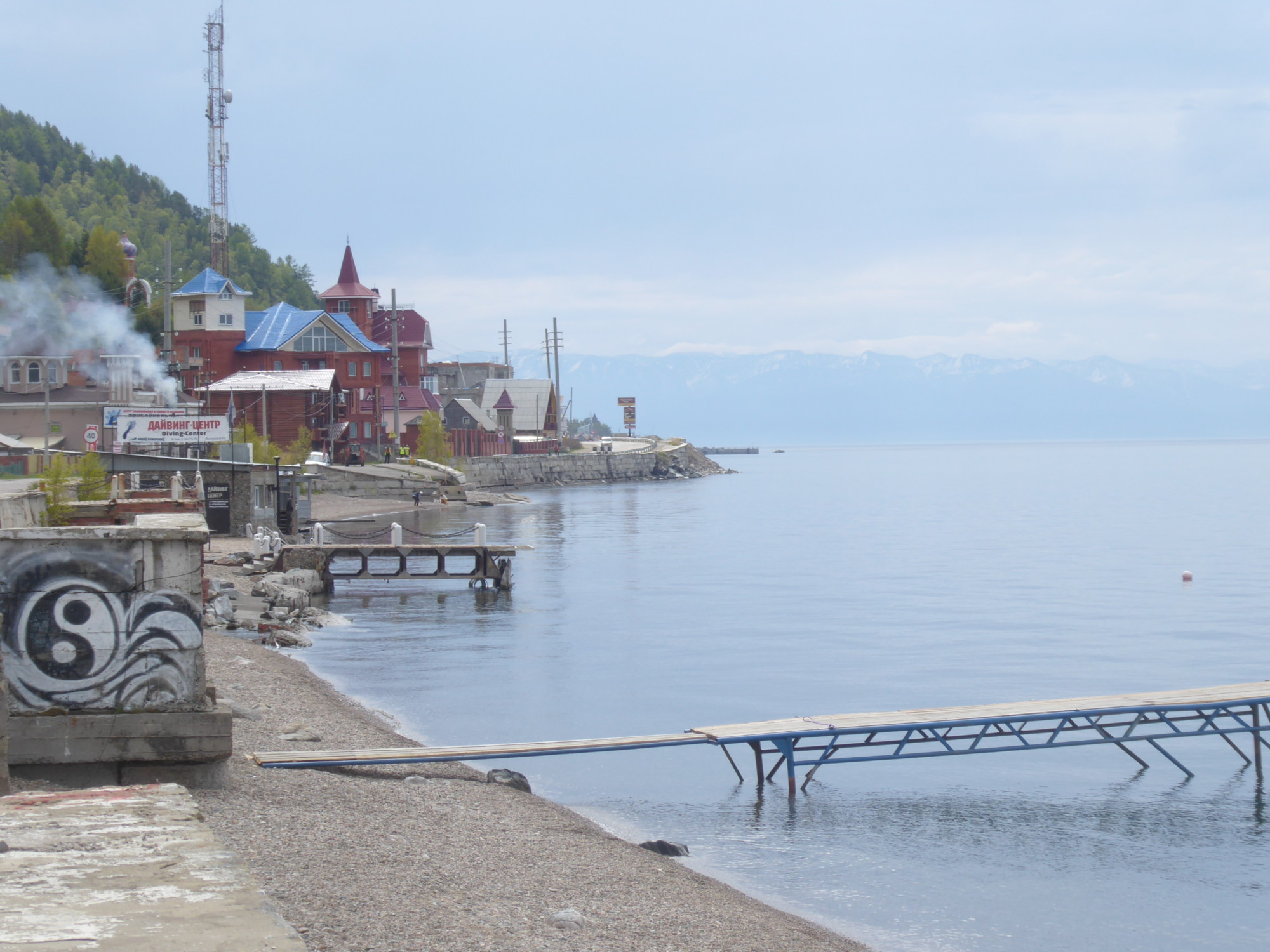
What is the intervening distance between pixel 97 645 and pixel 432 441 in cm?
10183

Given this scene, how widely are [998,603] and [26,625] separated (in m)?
36.5

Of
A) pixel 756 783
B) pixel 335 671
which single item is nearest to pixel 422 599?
pixel 335 671

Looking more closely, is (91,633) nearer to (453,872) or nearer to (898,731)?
(453,872)

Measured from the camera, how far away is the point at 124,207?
15738 cm

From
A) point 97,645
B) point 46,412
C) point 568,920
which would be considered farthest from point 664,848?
point 46,412

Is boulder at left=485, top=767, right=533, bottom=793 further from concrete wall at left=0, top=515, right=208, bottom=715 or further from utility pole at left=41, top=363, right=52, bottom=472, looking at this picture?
utility pole at left=41, top=363, right=52, bottom=472

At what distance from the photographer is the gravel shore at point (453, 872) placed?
31.2 feet

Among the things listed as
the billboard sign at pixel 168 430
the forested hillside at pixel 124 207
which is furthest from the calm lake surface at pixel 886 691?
the forested hillside at pixel 124 207

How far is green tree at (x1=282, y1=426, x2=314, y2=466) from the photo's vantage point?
86.4 metres

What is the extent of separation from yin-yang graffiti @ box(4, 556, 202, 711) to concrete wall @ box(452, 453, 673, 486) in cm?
10546

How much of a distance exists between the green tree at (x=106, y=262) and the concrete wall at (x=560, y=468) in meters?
34.3

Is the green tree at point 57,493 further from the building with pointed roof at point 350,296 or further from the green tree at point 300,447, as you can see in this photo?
the building with pointed roof at point 350,296

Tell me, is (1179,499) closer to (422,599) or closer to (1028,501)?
(1028,501)

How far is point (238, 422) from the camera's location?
87.8m
